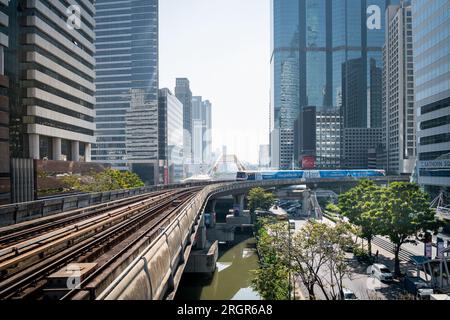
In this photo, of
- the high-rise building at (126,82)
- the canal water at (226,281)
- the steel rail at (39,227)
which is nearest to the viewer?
the steel rail at (39,227)

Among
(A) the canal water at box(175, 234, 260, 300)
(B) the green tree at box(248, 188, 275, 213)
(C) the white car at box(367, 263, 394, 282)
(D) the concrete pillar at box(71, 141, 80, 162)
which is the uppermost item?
(D) the concrete pillar at box(71, 141, 80, 162)

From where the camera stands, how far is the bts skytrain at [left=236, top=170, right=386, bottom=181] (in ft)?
285

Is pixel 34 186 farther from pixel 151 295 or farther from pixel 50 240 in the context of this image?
pixel 151 295

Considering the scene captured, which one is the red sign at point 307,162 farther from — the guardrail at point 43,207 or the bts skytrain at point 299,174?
the guardrail at point 43,207

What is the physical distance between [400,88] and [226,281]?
375 feet

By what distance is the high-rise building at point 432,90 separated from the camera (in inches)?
2073

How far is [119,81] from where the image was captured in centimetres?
13675

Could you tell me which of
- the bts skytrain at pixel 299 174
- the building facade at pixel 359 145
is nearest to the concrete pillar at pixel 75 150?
the bts skytrain at pixel 299 174

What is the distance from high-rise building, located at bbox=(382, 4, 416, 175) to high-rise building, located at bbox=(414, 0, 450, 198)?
6657 centimetres

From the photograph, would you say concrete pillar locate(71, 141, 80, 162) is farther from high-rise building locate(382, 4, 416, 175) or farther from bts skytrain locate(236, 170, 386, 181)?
high-rise building locate(382, 4, 416, 175)

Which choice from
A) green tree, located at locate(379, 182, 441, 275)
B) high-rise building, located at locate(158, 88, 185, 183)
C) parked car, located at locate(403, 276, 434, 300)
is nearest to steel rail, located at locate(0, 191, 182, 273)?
parked car, located at locate(403, 276, 434, 300)

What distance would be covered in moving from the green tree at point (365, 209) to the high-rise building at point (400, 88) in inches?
3683

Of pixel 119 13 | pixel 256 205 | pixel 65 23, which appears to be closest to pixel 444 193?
pixel 256 205
